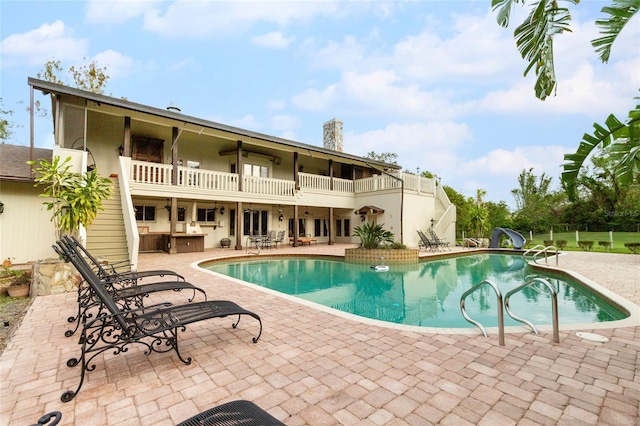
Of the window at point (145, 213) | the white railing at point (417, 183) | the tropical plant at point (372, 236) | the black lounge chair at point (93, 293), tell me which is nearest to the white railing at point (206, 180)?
the window at point (145, 213)

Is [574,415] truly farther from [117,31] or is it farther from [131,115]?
[117,31]

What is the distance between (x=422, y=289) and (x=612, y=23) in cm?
647

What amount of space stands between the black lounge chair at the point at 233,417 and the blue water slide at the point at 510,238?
18.1 m

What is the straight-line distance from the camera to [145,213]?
14.2 metres

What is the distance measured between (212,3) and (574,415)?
15590 millimetres

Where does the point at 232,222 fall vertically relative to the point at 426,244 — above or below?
above

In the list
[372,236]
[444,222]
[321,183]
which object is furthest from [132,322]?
[444,222]

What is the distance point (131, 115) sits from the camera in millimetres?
11812

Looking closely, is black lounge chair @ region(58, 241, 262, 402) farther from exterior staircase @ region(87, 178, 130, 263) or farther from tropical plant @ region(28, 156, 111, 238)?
exterior staircase @ region(87, 178, 130, 263)

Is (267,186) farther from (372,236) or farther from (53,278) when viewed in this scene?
(53,278)

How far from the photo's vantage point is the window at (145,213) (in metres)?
14.0

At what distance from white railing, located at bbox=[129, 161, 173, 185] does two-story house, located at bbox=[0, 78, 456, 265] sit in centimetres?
5

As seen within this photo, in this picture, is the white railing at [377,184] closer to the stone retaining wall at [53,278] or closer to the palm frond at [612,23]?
the palm frond at [612,23]

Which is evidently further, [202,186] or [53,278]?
[202,186]
